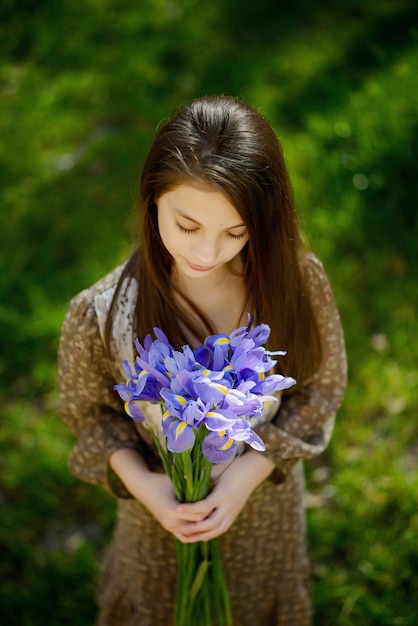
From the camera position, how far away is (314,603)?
7.58ft

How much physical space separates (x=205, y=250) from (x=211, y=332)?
301 millimetres

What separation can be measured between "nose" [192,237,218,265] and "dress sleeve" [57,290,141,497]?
0.33m

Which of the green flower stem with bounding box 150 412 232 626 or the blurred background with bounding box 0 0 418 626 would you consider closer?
the green flower stem with bounding box 150 412 232 626

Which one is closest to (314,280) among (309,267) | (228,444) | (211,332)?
(309,267)

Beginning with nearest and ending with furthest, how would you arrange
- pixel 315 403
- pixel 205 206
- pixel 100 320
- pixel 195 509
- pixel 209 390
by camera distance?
pixel 209 390 → pixel 205 206 → pixel 195 509 → pixel 100 320 → pixel 315 403

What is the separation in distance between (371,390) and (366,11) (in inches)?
99.2

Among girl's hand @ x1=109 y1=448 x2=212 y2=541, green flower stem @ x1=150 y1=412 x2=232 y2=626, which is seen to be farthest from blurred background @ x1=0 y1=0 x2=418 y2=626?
green flower stem @ x1=150 y1=412 x2=232 y2=626

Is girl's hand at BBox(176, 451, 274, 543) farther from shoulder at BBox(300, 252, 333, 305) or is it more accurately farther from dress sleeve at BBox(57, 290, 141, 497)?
shoulder at BBox(300, 252, 333, 305)

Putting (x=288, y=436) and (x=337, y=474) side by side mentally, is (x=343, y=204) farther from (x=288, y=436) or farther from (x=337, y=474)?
(x=288, y=436)

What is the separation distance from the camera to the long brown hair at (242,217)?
134cm

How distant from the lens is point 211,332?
1623 millimetres

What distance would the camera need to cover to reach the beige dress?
1.62 metres

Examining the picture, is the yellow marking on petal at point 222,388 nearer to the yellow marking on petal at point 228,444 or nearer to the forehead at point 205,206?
the yellow marking on petal at point 228,444

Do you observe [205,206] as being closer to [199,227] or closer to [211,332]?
[199,227]
